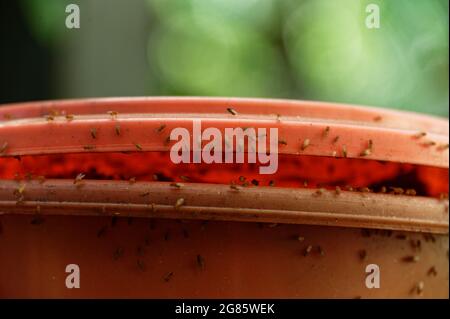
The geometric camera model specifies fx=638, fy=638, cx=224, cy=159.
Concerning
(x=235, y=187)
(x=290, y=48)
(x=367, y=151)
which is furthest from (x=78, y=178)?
(x=290, y=48)

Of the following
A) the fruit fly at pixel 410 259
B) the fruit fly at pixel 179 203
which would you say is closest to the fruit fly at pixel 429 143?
the fruit fly at pixel 410 259

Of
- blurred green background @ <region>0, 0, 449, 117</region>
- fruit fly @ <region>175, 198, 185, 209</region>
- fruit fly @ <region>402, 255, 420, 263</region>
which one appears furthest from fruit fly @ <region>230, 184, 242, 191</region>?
blurred green background @ <region>0, 0, 449, 117</region>

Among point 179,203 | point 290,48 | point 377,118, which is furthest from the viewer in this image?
point 290,48

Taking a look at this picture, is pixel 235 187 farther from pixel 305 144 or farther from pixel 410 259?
pixel 410 259

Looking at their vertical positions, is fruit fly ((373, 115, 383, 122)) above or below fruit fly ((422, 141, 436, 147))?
above

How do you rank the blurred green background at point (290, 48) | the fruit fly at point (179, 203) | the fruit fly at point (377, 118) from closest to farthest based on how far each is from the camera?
the fruit fly at point (179, 203), the fruit fly at point (377, 118), the blurred green background at point (290, 48)

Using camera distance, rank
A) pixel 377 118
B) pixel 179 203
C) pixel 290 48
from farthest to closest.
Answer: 1. pixel 290 48
2. pixel 377 118
3. pixel 179 203

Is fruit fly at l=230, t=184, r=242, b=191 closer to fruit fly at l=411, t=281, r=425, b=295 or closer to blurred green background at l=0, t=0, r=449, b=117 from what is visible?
fruit fly at l=411, t=281, r=425, b=295

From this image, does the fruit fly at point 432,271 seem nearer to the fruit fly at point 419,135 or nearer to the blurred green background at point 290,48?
the fruit fly at point 419,135

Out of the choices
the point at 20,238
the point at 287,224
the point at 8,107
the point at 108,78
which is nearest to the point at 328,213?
the point at 287,224
